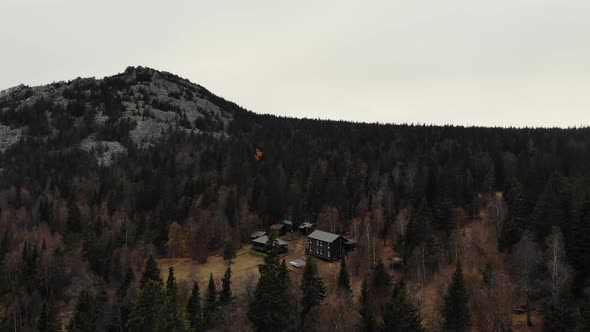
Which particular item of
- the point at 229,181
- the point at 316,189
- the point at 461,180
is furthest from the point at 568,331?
the point at 229,181

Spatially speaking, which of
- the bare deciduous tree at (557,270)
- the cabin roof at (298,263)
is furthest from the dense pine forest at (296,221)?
the cabin roof at (298,263)

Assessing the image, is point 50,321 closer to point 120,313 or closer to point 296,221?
point 120,313

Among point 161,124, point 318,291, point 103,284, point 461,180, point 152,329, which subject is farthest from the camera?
point 161,124

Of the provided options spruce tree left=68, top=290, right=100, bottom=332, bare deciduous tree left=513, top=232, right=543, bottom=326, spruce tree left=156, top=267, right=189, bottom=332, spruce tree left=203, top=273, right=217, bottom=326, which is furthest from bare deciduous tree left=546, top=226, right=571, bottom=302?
spruce tree left=68, top=290, right=100, bottom=332

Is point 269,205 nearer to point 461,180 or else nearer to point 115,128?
point 461,180

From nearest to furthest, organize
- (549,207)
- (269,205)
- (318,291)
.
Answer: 1. (318,291)
2. (549,207)
3. (269,205)
